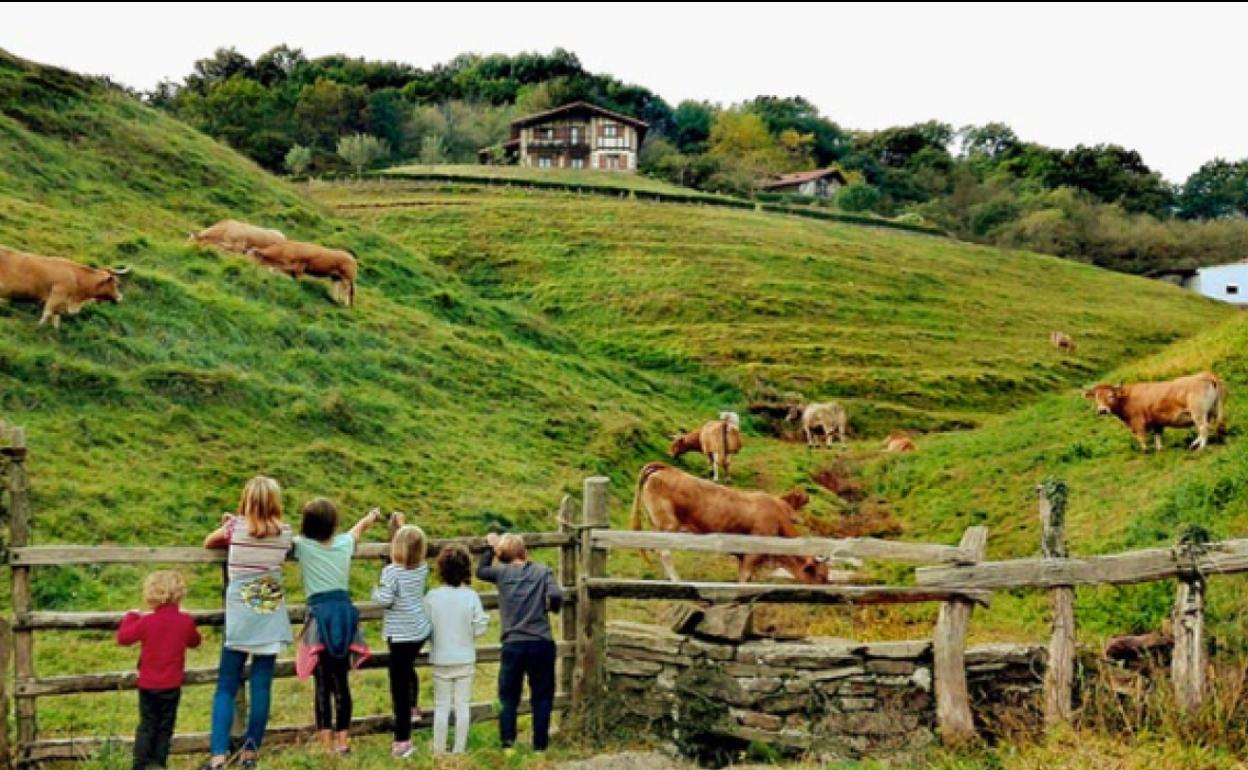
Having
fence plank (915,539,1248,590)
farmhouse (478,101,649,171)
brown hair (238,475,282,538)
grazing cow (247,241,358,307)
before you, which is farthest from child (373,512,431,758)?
farmhouse (478,101,649,171)

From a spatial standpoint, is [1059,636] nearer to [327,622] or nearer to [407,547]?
[407,547]

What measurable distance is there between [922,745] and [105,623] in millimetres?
5939

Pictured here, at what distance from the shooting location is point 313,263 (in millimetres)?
24844

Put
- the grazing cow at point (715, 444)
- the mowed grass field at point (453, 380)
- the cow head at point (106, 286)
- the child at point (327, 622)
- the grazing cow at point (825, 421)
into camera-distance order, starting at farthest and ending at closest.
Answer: the grazing cow at point (825, 421) < the grazing cow at point (715, 444) < the cow head at point (106, 286) < the mowed grass field at point (453, 380) < the child at point (327, 622)

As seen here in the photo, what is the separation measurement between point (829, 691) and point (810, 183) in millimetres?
93855

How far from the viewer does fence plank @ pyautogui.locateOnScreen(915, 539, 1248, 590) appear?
8.02 m

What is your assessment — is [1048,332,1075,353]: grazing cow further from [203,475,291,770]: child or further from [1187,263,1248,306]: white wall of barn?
[203,475,291,770]: child

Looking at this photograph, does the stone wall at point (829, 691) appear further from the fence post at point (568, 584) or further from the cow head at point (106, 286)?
the cow head at point (106, 286)

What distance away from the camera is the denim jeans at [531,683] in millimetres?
8773

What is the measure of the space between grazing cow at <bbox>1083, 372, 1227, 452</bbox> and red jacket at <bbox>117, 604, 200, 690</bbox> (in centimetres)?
1676

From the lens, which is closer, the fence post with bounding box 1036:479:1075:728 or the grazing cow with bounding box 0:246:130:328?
the fence post with bounding box 1036:479:1075:728

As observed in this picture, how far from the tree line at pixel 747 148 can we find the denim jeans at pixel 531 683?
221 ft

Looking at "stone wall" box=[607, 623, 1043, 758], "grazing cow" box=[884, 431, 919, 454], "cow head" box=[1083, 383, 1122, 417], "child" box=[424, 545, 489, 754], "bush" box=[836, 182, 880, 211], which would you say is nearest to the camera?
"child" box=[424, 545, 489, 754]

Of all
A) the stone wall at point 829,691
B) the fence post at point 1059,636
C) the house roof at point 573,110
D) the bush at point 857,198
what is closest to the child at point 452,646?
the stone wall at point 829,691
